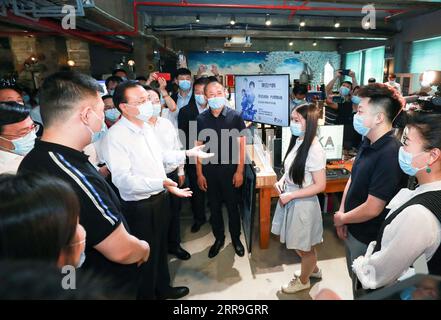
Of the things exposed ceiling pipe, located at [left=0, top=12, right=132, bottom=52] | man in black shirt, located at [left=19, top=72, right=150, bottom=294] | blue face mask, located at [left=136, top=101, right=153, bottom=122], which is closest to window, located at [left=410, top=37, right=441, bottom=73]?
blue face mask, located at [left=136, top=101, right=153, bottom=122]

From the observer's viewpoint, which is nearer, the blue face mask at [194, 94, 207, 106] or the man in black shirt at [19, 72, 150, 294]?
the man in black shirt at [19, 72, 150, 294]

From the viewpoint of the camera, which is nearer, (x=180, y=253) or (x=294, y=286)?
(x=294, y=286)

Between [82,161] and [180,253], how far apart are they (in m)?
1.85

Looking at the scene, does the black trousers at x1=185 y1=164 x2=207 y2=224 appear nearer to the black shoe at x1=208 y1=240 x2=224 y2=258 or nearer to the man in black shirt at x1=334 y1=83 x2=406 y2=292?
the black shoe at x1=208 y1=240 x2=224 y2=258

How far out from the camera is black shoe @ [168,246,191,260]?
8.75ft

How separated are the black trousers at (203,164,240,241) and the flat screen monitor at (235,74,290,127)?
2.33ft

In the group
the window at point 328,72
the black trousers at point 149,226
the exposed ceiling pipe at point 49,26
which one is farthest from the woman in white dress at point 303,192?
the window at point 328,72

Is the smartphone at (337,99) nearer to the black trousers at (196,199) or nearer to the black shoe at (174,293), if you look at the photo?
the black trousers at (196,199)

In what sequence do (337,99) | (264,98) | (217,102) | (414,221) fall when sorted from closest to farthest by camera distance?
(414,221)
(217,102)
(264,98)
(337,99)

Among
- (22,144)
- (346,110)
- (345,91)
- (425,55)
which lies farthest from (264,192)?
(425,55)

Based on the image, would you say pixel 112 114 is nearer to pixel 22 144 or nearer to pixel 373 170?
pixel 22 144

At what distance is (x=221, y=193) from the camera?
8.74ft

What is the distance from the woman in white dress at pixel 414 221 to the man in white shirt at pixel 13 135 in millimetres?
1948

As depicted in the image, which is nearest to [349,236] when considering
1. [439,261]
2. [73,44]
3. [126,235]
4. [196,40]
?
[439,261]
